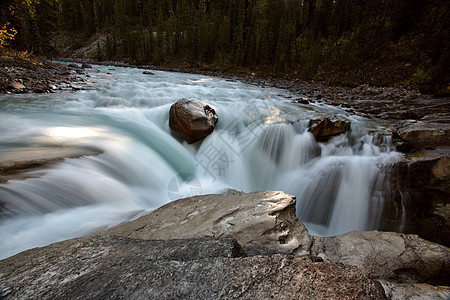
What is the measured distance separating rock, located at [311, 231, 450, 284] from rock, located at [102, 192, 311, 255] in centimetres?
26

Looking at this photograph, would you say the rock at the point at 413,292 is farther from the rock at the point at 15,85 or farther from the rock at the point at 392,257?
the rock at the point at 15,85

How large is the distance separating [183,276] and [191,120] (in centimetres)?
441

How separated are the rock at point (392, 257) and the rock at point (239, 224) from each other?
26 cm

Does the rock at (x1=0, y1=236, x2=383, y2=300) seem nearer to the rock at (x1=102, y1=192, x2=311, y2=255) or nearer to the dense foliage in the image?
the rock at (x1=102, y1=192, x2=311, y2=255)

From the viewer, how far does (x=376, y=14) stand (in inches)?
786

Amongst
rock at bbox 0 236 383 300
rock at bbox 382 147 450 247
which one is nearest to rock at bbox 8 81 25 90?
rock at bbox 0 236 383 300

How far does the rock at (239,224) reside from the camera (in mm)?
1747

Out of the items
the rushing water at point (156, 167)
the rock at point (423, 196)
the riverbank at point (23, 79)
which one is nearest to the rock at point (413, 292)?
the rushing water at point (156, 167)

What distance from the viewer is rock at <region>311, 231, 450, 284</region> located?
1.78 m

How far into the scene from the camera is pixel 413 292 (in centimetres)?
119

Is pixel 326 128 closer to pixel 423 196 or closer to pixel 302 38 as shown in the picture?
pixel 423 196

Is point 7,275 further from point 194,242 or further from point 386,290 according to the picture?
point 386,290

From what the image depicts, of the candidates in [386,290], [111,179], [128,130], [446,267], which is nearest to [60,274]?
[386,290]

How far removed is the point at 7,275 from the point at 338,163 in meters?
5.06
